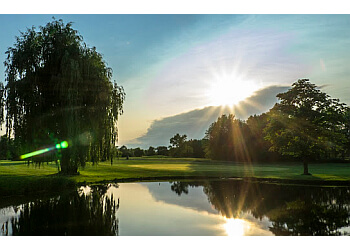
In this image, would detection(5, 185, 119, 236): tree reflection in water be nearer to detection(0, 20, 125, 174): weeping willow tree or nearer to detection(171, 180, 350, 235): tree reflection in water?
detection(171, 180, 350, 235): tree reflection in water

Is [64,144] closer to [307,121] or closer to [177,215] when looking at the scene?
[177,215]

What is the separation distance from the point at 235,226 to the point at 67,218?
5.96 meters

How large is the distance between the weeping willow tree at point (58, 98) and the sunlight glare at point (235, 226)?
12.6m

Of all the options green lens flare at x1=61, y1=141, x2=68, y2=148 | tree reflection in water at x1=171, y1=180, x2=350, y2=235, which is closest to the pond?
tree reflection in water at x1=171, y1=180, x2=350, y2=235

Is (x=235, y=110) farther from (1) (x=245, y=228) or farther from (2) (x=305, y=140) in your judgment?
(1) (x=245, y=228)

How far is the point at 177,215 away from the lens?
11.7 m

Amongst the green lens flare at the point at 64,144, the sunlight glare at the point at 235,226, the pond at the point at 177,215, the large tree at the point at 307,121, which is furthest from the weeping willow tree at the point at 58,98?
the large tree at the point at 307,121

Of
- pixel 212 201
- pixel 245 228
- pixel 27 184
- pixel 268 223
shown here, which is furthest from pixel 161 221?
pixel 27 184

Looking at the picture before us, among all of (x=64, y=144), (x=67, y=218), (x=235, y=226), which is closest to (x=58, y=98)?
(x=64, y=144)

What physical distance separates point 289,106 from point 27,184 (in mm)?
25308

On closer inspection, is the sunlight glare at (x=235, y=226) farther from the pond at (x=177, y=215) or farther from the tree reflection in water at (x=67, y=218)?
the tree reflection in water at (x=67, y=218)

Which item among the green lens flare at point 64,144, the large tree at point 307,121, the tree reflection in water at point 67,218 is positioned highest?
the large tree at point 307,121

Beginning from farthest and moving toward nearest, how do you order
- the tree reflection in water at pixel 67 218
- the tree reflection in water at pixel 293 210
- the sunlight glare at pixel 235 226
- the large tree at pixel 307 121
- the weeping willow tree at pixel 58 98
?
the large tree at pixel 307 121
the weeping willow tree at pixel 58 98
the tree reflection in water at pixel 293 210
the sunlight glare at pixel 235 226
the tree reflection in water at pixel 67 218

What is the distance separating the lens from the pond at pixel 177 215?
9.13 metres
